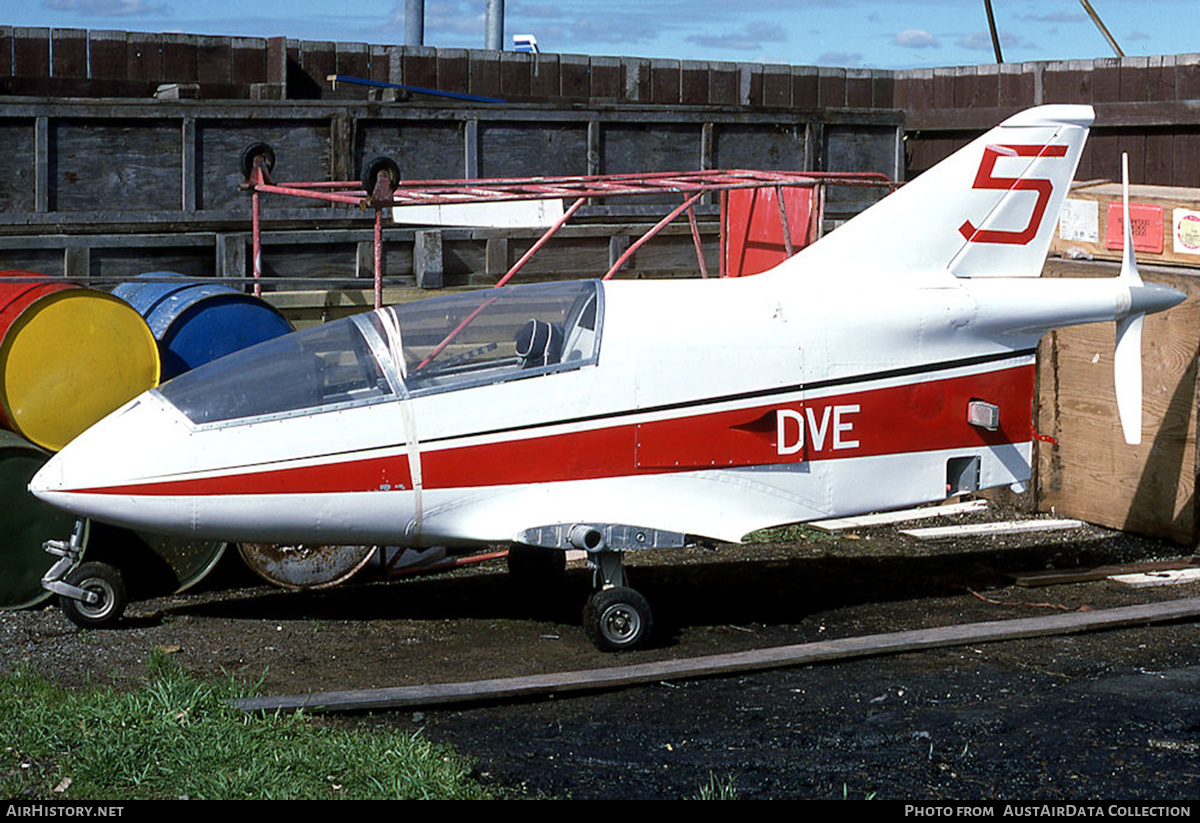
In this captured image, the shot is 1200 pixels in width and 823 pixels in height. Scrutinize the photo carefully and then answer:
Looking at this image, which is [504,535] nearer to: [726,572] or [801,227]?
[726,572]

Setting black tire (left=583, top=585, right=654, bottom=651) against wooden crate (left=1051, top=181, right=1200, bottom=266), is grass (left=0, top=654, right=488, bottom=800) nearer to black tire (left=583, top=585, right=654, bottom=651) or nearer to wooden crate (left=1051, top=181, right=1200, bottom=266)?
black tire (left=583, top=585, right=654, bottom=651)

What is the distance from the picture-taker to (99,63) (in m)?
14.3

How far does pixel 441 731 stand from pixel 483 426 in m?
1.65

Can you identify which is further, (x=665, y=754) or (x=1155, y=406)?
(x=1155, y=406)

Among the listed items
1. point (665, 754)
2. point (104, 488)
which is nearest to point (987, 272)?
point (665, 754)

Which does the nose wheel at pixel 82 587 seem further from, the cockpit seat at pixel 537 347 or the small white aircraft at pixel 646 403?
the cockpit seat at pixel 537 347

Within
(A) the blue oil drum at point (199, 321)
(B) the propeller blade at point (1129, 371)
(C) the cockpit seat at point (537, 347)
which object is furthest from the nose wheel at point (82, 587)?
(B) the propeller blade at point (1129, 371)

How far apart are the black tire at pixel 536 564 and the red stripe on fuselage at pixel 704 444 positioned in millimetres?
1226

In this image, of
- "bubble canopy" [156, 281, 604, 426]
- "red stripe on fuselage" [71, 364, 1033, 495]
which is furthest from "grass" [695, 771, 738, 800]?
"bubble canopy" [156, 281, 604, 426]

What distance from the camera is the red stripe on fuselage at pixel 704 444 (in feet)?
22.6

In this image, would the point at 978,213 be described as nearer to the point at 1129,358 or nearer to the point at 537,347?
the point at 1129,358

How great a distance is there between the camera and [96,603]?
7.49 meters

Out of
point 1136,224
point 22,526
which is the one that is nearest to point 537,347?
point 22,526

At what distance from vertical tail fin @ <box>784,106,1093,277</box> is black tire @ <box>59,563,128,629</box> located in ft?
13.5
